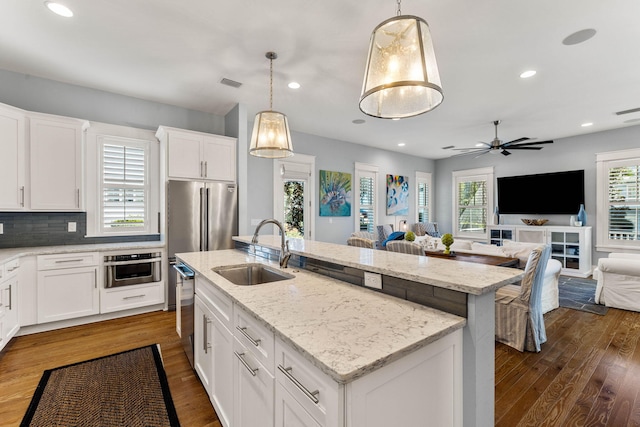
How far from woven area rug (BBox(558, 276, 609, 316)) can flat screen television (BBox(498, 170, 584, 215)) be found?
1588mm

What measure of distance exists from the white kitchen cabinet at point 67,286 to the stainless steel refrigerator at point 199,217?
0.80 metres

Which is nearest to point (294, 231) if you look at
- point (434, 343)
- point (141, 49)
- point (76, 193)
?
point (76, 193)

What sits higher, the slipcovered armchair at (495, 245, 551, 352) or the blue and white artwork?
→ the blue and white artwork

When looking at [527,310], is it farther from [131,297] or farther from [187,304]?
[131,297]

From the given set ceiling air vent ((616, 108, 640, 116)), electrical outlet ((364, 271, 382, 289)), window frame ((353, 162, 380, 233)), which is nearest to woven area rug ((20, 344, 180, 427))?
electrical outlet ((364, 271, 382, 289))

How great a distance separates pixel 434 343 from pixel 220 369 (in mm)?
1258

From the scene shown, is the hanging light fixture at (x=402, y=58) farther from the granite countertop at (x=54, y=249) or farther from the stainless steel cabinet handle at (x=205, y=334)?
Answer: the granite countertop at (x=54, y=249)

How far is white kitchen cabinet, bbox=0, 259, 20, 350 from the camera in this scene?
2.55 metres

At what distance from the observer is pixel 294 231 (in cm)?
556

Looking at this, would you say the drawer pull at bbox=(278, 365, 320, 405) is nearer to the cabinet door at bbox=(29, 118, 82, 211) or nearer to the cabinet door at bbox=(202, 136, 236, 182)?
the cabinet door at bbox=(202, 136, 236, 182)

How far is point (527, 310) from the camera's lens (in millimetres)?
2623

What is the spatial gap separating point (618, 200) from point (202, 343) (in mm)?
7431

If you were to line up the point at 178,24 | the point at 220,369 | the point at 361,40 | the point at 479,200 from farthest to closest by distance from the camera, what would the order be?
the point at 479,200, the point at 361,40, the point at 178,24, the point at 220,369

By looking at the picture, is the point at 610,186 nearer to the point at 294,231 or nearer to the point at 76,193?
the point at 294,231
